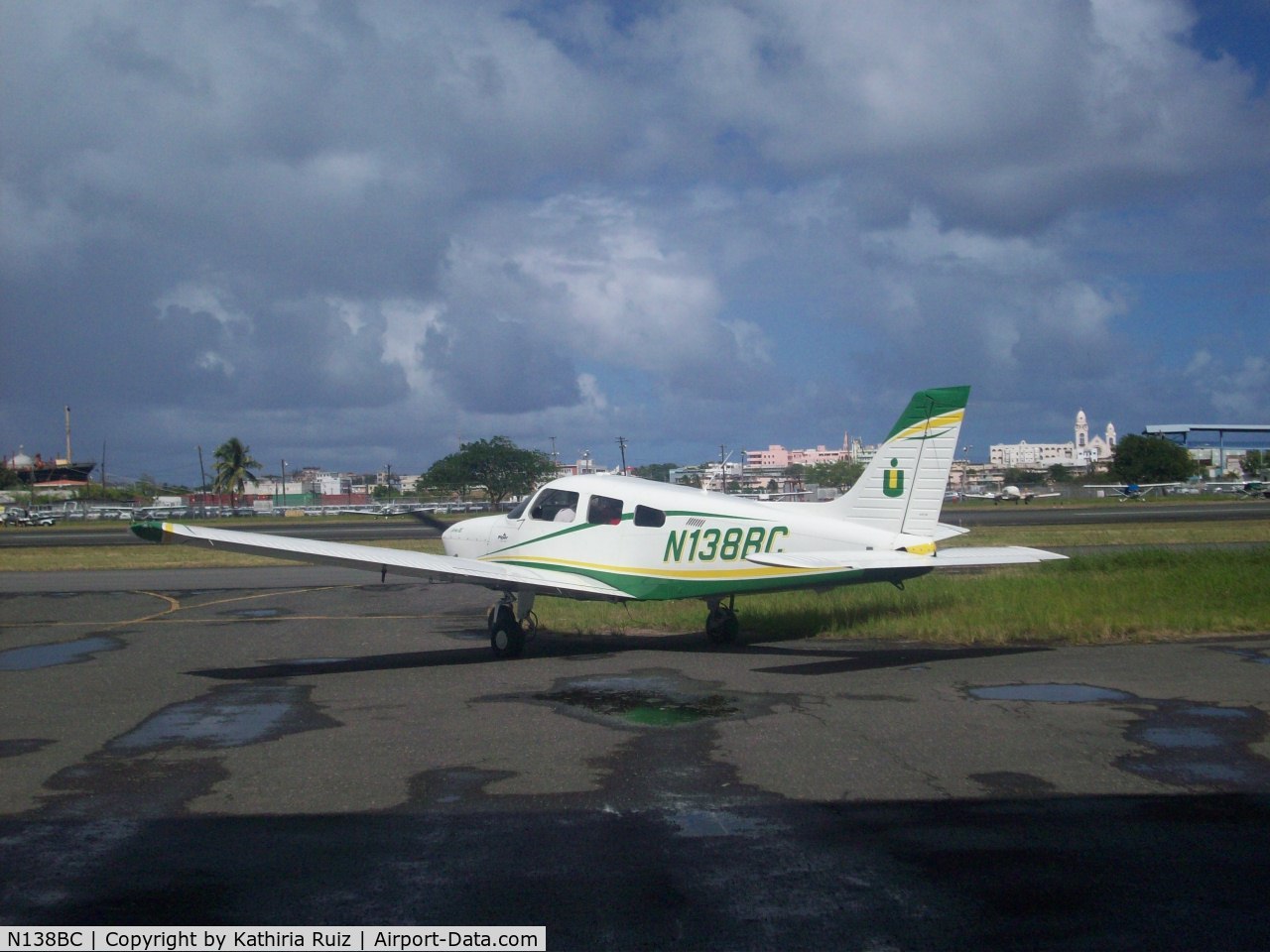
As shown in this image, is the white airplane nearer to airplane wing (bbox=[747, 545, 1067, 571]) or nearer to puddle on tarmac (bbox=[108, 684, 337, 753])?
airplane wing (bbox=[747, 545, 1067, 571])

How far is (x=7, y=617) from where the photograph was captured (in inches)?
773

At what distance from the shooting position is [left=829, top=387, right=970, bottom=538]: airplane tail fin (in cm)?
1350

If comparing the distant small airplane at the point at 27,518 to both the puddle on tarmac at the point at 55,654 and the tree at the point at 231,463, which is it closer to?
the tree at the point at 231,463

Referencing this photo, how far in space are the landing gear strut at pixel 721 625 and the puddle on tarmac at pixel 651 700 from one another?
2.68m

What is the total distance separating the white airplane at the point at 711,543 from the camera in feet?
42.7

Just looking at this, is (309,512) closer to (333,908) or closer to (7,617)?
(7,617)

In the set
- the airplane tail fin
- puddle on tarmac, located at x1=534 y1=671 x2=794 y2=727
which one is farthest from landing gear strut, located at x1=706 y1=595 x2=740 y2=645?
puddle on tarmac, located at x1=534 y1=671 x2=794 y2=727

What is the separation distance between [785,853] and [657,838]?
711 millimetres

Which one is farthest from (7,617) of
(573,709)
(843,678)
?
(843,678)

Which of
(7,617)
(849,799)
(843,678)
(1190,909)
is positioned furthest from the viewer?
(7,617)

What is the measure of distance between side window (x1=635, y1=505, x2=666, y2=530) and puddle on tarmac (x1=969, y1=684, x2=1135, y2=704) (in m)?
4.68

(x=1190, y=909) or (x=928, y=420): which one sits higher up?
(x=928, y=420)

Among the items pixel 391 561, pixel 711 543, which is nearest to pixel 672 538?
pixel 711 543

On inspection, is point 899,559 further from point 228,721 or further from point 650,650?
point 228,721
